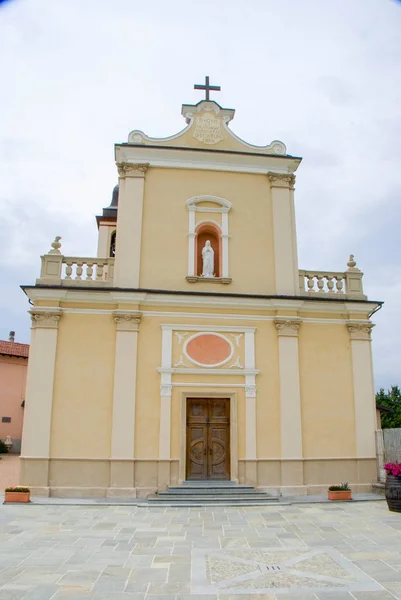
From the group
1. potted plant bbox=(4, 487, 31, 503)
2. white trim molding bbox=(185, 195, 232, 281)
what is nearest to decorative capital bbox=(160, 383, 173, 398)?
white trim molding bbox=(185, 195, 232, 281)

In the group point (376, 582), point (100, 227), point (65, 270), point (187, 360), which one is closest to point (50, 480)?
point (187, 360)

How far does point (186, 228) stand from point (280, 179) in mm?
3454

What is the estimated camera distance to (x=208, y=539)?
8281 mm

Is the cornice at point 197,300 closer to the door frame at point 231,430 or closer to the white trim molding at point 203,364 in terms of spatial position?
the white trim molding at point 203,364

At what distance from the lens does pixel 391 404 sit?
1630 inches

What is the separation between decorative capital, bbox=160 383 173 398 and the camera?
42.9 feet

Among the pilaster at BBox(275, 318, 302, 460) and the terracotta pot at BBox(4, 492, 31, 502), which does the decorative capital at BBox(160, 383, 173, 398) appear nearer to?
the pilaster at BBox(275, 318, 302, 460)

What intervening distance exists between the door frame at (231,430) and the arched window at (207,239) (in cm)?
363

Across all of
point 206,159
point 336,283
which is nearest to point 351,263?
point 336,283

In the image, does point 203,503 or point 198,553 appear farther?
point 203,503

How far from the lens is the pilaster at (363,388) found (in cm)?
1357

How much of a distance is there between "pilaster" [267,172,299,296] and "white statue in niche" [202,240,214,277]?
6.36ft

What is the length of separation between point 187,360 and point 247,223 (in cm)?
468

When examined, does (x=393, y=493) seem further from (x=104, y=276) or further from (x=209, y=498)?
(x=104, y=276)
